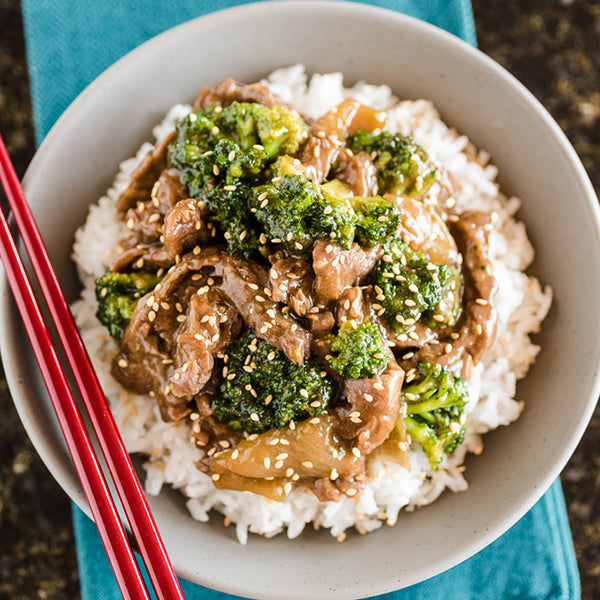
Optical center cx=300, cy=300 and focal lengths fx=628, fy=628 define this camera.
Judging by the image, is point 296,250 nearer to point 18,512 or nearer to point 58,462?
point 58,462

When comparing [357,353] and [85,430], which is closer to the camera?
[357,353]

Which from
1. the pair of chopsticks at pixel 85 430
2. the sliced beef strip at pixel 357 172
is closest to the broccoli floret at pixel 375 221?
the sliced beef strip at pixel 357 172

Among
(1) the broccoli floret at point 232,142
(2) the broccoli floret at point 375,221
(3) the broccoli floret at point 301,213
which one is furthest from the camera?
(1) the broccoli floret at point 232,142

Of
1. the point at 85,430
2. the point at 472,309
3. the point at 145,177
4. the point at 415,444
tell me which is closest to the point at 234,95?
the point at 145,177

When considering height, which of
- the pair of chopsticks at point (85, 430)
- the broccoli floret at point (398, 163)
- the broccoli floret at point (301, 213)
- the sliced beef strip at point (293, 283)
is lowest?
the pair of chopsticks at point (85, 430)

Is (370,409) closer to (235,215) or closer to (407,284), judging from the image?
(407,284)

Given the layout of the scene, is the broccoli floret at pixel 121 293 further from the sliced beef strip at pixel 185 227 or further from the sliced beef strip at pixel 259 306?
the sliced beef strip at pixel 259 306

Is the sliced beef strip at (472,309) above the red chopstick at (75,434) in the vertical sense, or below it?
above

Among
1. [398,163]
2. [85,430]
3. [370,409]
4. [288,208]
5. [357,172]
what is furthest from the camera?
[398,163]
